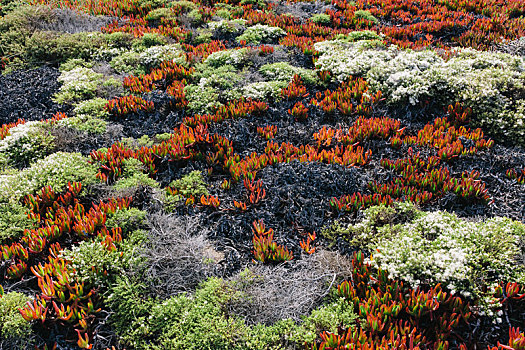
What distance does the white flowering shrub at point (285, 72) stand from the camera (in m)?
8.11

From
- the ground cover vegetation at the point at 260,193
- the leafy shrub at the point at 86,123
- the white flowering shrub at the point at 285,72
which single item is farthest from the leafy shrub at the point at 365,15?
the leafy shrub at the point at 86,123

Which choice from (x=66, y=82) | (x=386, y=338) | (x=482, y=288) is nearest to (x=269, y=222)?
(x=386, y=338)

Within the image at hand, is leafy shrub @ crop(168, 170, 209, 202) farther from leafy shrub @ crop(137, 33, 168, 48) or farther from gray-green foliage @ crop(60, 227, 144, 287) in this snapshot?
leafy shrub @ crop(137, 33, 168, 48)

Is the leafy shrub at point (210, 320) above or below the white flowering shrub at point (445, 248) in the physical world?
below

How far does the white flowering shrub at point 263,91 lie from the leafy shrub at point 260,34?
2934 mm

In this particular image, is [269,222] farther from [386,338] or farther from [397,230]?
[386,338]

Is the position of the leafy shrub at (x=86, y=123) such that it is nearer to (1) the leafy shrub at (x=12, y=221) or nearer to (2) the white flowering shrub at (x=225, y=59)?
(1) the leafy shrub at (x=12, y=221)

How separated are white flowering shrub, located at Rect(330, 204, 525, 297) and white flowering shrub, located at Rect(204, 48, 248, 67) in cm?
556

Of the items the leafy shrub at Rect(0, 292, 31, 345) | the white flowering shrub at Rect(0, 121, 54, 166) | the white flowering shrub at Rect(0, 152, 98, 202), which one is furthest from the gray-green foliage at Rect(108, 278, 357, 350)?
the white flowering shrub at Rect(0, 121, 54, 166)

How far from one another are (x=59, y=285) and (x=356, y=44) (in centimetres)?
831

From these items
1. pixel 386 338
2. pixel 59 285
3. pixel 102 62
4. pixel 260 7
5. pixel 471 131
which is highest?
pixel 260 7

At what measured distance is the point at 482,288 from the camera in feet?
12.3

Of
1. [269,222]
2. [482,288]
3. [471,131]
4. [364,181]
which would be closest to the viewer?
[482,288]

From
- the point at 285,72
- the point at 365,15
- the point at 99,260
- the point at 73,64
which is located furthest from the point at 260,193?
the point at 365,15
